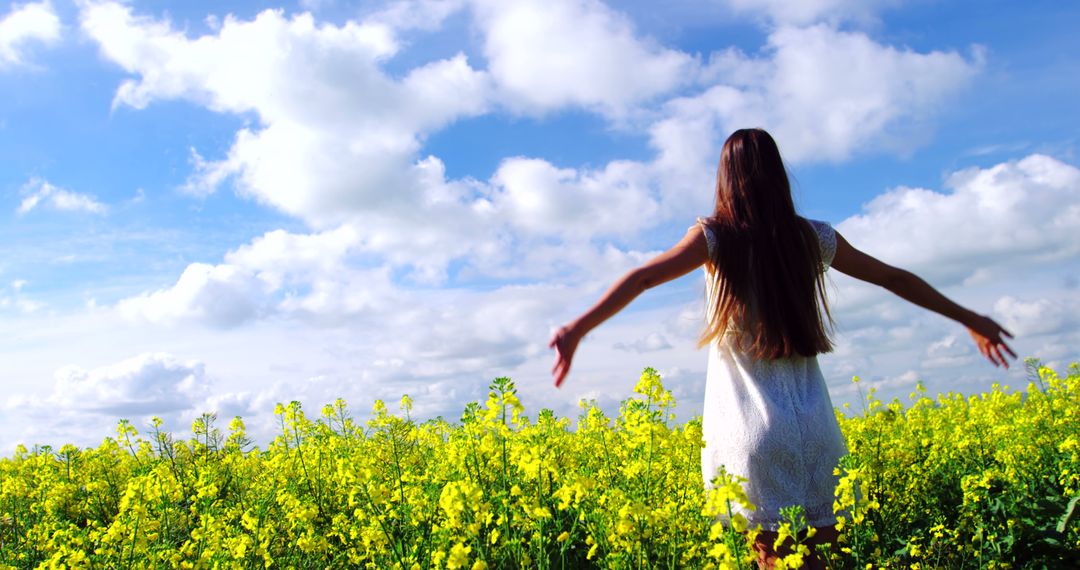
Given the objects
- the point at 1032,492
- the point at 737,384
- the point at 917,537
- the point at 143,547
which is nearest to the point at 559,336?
the point at 737,384

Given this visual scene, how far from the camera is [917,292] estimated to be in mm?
3254

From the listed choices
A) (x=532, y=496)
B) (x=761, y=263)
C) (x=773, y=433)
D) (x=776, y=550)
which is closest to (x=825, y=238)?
(x=761, y=263)

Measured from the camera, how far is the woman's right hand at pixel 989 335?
3293 mm

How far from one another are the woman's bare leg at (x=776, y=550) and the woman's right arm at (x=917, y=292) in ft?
3.46

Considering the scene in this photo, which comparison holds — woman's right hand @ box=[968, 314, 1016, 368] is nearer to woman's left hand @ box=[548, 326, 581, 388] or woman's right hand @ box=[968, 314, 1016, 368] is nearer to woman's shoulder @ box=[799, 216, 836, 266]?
woman's shoulder @ box=[799, 216, 836, 266]

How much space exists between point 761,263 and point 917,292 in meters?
0.83

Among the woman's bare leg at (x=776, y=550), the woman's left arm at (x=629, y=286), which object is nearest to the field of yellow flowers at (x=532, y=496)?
the woman's bare leg at (x=776, y=550)

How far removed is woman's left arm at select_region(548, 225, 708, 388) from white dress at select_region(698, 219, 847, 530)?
8cm

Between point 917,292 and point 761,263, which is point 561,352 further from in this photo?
point 917,292

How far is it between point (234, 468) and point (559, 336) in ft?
15.7

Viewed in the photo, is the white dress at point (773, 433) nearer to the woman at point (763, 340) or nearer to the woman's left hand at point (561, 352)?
the woman at point (763, 340)

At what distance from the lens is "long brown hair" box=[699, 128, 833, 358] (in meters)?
2.91

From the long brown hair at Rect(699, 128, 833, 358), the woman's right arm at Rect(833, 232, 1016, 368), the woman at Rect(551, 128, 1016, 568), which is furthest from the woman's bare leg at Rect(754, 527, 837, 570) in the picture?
the woman's right arm at Rect(833, 232, 1016, 368)

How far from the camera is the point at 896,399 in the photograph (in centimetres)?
725
